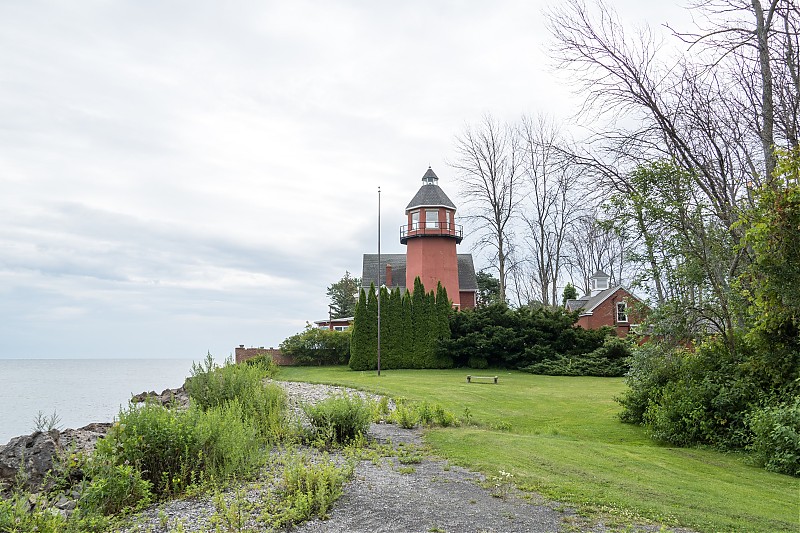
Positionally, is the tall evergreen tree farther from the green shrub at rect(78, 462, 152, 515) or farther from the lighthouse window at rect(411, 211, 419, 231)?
the green shrub at rect(78, 462, 152, 515)

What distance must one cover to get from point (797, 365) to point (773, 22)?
18.8 ft

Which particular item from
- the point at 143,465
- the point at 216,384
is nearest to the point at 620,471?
the point at 143,465

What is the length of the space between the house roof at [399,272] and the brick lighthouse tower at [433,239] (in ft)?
12.4

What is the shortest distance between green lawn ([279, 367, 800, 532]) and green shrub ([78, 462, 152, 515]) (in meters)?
3.42

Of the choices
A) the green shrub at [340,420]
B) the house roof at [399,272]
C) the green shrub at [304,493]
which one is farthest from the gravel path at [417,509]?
the house roof at [399,272]

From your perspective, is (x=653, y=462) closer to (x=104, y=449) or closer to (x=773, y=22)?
(x=104, y=449)

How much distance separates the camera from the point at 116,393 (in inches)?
614

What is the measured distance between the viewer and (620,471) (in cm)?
673

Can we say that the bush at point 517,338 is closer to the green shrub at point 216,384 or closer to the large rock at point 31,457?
the green shrub at point 216,384

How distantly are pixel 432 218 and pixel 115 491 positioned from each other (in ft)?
97.0

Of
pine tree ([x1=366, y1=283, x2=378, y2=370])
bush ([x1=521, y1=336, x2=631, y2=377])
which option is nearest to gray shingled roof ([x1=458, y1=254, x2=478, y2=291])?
pine tree ([x1=366, y1=283, x2=378, y2=370])

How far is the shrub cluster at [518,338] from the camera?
1040 inches

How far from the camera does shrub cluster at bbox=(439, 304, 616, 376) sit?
86.6 feet

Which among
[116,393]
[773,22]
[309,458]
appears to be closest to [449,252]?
[116,393]
